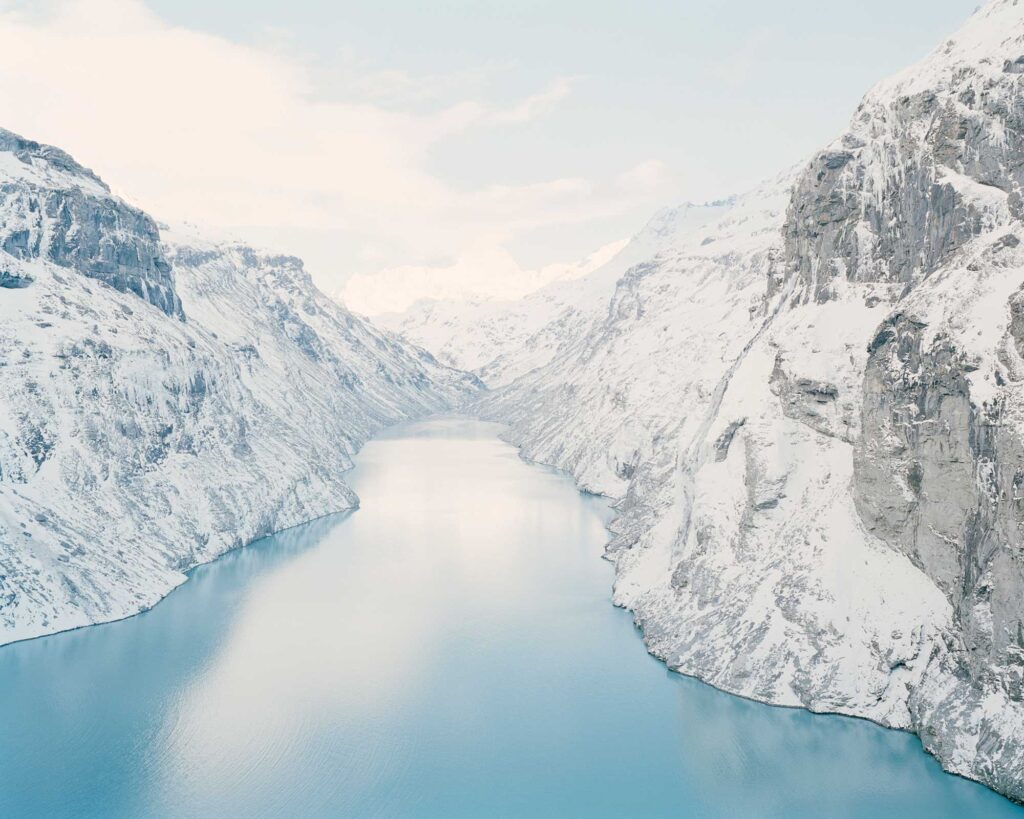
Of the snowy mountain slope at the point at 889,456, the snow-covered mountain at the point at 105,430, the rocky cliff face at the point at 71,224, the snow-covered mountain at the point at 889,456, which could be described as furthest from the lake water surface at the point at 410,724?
the rocky cliff face at the point at 71,224

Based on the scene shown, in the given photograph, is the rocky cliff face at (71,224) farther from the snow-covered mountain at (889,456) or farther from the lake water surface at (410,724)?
the snow-covered mountain at (889,456)

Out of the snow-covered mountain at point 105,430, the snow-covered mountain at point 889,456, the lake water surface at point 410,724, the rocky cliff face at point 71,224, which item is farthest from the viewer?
the rocky cliff face at point 71,224

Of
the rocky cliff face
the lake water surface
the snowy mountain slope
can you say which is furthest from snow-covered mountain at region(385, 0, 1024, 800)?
the rocky cliff face

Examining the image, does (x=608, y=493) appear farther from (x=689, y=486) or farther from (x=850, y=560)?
(x=850, y=560)

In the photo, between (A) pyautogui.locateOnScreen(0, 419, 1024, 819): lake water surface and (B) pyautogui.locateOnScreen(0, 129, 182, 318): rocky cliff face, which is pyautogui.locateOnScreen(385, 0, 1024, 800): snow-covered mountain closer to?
(A) pyautogui.locateOnScreen(0, 419, 1024, 819): lake water surface

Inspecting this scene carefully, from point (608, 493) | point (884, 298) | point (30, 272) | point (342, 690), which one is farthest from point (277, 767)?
point (608, 493)

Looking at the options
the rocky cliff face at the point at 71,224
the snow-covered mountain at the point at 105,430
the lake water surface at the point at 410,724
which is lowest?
the lake water surface at the point at 410,724
